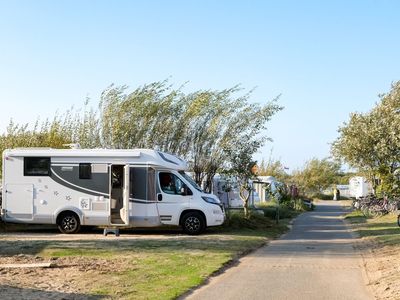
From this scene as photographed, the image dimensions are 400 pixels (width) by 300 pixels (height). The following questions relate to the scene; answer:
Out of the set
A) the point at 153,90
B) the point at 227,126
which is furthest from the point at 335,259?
the point at 153,90

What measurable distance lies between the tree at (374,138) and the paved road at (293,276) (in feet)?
52.5

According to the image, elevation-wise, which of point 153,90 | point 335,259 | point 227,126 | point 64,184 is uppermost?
point 153,90

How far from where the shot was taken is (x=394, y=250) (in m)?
14.8

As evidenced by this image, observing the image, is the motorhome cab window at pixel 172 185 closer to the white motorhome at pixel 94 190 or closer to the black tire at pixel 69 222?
the white motorhome at pixel 94 190

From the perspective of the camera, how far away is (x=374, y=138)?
32.2 m

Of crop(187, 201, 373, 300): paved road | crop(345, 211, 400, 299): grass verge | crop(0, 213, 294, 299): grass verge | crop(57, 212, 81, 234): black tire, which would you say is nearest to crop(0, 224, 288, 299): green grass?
crop(0, 213, 294, 299): grass verge

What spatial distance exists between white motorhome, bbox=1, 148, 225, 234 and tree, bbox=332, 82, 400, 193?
13.9 m

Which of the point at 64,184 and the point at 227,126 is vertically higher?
the point at 227,126

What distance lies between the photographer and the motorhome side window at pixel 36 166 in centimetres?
Answer: 1948

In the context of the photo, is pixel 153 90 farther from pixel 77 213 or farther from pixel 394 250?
pixel 394 250

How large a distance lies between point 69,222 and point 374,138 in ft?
62.6

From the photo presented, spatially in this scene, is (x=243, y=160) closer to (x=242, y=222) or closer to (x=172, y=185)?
(x=242, y=222)

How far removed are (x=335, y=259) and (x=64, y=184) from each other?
963cm

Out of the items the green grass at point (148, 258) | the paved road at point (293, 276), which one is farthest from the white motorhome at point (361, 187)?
the paved road at point (293, 276)
